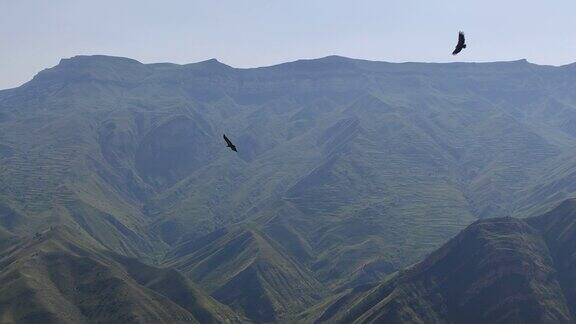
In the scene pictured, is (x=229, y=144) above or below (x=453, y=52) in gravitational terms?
below

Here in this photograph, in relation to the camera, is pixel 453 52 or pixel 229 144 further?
Answer: pixel 229 144
